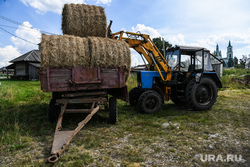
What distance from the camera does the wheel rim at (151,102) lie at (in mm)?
6449

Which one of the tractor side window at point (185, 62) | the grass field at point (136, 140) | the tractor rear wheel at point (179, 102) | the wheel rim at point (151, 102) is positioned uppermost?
the tractor side window at point (185, 62)

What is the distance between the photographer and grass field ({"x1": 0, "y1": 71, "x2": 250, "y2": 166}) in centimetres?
315

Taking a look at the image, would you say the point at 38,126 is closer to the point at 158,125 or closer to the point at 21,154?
the point at 21,154

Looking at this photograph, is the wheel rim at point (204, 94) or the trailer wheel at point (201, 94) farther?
the wheel rim at point (204, 94)

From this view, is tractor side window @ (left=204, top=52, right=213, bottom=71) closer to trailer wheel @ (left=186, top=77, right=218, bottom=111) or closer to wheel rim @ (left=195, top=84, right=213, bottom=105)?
trailer wheel @ (left=186, top=77, right=218, bottom=111)

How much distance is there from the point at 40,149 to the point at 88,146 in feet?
3.29

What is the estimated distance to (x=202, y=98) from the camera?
274 inches

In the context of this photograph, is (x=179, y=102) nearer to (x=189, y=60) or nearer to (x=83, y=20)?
(x=189, y=60)

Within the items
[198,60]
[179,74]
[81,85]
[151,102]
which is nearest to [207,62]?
[198,60]

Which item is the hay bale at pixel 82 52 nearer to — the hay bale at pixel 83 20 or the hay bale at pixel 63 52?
the hay bale at pixel 63 52

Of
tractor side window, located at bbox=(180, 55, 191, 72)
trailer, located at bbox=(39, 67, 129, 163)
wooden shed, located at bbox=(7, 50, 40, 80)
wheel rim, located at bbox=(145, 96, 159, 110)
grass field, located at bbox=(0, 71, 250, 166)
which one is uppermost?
wooden shed, located at bbox=(7, 50, 40, 80)

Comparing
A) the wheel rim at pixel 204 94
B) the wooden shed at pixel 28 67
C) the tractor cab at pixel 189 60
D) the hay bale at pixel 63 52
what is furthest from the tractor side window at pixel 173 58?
the wooden shed at pixel 28 67

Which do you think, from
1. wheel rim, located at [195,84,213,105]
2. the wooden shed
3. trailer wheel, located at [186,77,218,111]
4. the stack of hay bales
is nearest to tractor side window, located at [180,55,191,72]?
trailer wheel, located at [186,77,218,111]

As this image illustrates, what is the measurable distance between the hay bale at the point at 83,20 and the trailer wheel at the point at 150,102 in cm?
270
